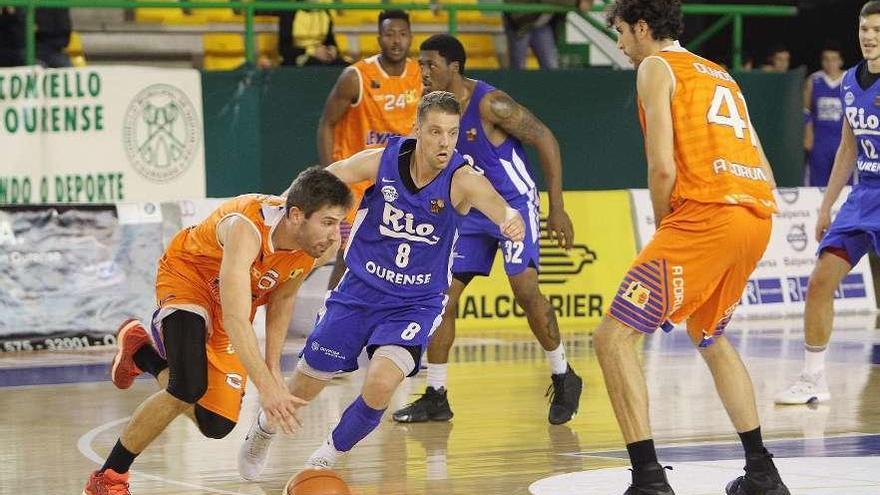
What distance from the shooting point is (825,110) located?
19.4m

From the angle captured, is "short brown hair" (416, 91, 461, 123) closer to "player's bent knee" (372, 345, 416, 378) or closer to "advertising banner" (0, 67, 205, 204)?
"player's bent knee" (372, 345, 416, 378)

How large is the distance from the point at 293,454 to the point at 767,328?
726 centimetres

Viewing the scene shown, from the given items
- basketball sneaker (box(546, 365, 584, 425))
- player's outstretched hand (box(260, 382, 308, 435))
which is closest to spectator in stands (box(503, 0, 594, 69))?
basketball sneaker (box(546, 365, 584, 425))

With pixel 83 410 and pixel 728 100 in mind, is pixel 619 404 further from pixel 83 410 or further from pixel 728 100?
pixel 83 410

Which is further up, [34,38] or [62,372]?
[34,38]

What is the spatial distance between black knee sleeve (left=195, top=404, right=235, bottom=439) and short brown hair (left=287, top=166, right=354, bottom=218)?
50.0 inches

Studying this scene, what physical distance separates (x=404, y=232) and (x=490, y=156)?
252 cm

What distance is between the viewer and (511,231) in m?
6.99

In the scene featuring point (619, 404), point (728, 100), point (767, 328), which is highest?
point (728, 100)

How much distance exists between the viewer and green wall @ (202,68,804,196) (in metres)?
15.1

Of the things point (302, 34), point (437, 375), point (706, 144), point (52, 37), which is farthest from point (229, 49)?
point (706, 144)

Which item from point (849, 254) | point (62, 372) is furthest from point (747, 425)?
A: point (62, 372)

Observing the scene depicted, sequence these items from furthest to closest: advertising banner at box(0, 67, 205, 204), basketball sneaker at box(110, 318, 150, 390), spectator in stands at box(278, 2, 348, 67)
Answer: spectator in stands at box(278, 2, 348, 67) < advertising banner at box(0, 67, 205, 204) < basketball sneaker at box(110, 318, 150, 390)

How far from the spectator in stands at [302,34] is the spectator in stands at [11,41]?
262 centimetres
